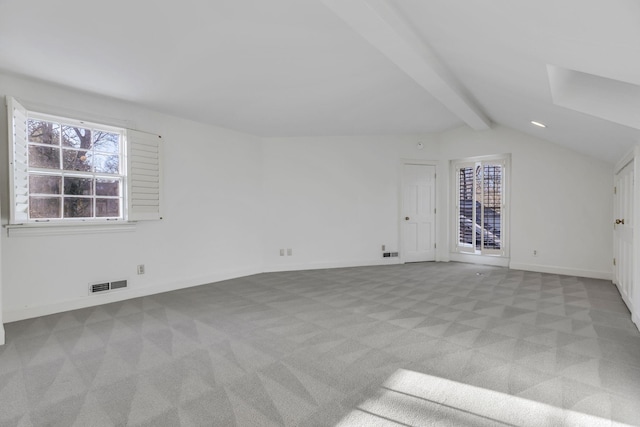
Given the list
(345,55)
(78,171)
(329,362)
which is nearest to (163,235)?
(78,171)

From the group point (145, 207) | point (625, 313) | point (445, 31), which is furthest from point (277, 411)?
point (625, 313)

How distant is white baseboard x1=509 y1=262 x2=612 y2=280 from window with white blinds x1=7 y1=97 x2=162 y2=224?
6.07m

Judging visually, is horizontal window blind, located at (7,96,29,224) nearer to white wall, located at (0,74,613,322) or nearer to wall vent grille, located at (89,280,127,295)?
white wall, located at (0,74,613,322)

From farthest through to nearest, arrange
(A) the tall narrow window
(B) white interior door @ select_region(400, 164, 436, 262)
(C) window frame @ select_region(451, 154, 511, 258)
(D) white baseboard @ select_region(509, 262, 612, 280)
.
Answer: (B) white interior door @ select_region(400, 164, 436, 262) < (A) the tall narrow window < (C) window frame @ select_region(451, 154, 511, 258) < (D) white baseboard @ select_region(509, 262, 612, 280)

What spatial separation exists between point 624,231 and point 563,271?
177 centimetres

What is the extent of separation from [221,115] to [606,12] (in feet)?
Result: 14.2

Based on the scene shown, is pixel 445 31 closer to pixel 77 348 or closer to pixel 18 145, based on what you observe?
pixel 77 348

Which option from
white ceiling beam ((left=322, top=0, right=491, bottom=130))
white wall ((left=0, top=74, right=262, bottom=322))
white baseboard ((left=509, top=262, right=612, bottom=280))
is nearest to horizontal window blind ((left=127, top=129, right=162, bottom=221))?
white wall ((left=0, top=74, right=262, bottom=322))

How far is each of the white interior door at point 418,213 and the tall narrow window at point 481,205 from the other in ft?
1.72

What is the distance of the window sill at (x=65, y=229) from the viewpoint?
3.47 metres

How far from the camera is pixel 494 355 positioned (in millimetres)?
2582

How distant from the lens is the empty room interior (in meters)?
2.05

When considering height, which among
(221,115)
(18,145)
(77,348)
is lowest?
(77,348)

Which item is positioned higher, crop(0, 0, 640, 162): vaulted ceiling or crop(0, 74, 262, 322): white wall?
crop(0, 0, 640, 162): vaulted ceiling
